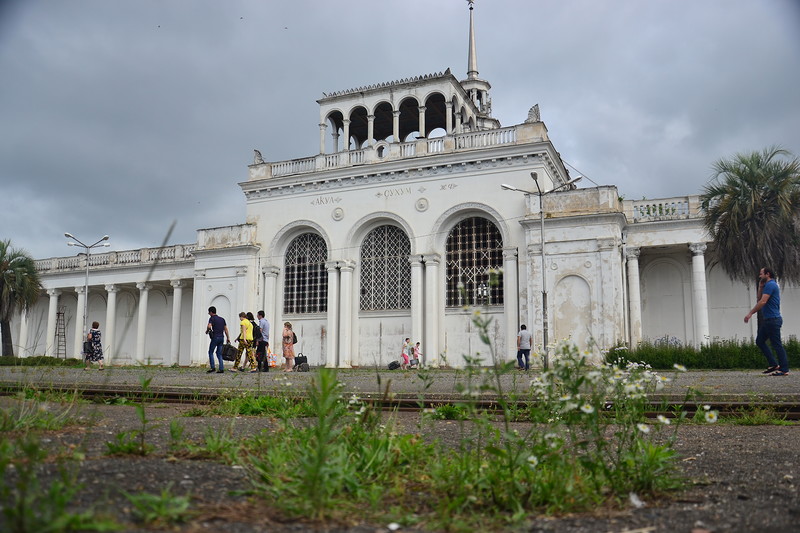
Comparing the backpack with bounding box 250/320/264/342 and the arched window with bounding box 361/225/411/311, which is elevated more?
the arched window with bounding box 361/225/411/311

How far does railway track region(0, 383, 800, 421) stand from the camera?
7.08 m

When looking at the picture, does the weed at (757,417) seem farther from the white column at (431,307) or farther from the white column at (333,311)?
the white column at (333,311)

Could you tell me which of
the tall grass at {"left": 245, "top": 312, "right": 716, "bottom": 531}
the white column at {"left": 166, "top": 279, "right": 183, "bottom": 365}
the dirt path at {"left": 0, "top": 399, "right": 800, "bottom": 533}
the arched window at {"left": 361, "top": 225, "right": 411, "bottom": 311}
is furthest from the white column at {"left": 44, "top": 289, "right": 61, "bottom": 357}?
the tall grass at {"left": 245, "top": 312, "right": 716, "bottom": 531}

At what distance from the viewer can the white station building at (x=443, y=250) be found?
22969mm

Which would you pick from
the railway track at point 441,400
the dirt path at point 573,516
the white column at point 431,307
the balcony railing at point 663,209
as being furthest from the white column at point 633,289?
the dirt path at point 573,516

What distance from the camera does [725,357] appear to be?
17.7 metres

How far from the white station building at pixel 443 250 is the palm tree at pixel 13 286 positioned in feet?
24.9

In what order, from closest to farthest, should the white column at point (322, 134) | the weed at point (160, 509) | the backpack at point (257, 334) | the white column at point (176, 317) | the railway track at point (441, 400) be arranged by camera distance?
the weed at point (160, 509), the railway track at point (441, 400), the backpack at point (257, 334), the white column at point (322, 134), the white column at point (176, 317)

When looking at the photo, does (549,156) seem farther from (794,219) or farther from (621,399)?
(621,399)

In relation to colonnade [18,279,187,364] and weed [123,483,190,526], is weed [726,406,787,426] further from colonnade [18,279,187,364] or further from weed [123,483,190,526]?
colonnade [18,279,187,364]

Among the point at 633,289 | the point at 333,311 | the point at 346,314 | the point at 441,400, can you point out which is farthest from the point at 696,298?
the point at 441,400

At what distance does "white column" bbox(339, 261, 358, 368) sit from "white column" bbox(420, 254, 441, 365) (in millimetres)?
3372

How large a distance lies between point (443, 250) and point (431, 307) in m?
2.43

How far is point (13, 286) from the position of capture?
33.9 meters
